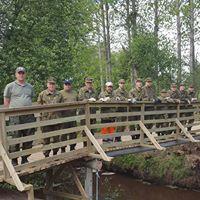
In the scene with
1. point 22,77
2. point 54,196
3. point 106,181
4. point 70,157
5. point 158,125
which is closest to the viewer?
point 22,77

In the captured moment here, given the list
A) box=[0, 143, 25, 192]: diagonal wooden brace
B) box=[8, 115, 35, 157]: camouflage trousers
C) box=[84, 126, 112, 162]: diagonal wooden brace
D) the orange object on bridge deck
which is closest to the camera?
box=[0, 143, 25, 192]: diagonal wooden brace

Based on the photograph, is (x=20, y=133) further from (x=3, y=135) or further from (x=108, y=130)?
(x=108, y=130)

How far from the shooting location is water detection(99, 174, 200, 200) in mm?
13828

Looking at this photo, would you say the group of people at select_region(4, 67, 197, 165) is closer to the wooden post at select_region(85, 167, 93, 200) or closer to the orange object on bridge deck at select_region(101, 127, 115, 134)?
the orange object on bridge deck at select_region(101, 127, 115, 134)

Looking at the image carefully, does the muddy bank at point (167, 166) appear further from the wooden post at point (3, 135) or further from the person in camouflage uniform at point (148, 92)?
the wooden post at point (3, 135)

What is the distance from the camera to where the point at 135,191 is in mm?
14797

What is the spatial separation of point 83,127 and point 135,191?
21.0 ft

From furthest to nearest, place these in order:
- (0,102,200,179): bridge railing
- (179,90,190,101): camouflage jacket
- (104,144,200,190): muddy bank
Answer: (104,144,200,190): muddy bank
(179,90,190,101): camouflage jacket
(0,102,200,179): bridge railing

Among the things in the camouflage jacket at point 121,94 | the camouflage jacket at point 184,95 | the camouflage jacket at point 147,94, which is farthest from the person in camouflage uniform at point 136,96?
the camouflage jacket at point 184,95

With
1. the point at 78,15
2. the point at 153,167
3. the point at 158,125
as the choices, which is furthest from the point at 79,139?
the point at 78,15

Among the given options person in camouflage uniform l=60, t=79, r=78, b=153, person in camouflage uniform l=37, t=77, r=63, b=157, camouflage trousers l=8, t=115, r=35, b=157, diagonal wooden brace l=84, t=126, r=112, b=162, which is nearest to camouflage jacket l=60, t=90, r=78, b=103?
person in camouflage uniform l=60, t=79, r=78, b=153

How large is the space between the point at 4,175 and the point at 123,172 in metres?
9.73

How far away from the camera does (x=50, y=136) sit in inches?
326

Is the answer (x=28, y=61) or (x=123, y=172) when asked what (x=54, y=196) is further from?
(x=123, y=172)
